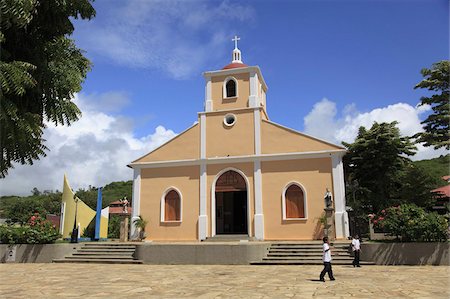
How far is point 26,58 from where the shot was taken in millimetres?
5316

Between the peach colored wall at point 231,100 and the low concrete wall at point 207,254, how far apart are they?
9517 mm

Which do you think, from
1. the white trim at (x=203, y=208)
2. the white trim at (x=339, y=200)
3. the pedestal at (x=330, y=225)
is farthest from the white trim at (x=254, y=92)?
the pedestal at (x=330, y=225)

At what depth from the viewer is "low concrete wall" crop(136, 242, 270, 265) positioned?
1472 centimetres

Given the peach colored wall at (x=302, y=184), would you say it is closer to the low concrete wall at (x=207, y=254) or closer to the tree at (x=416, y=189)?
the low concrete wall at (x=207, y=254)

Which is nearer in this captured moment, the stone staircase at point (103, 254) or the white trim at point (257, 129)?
the stone staircase at point (103, 254)

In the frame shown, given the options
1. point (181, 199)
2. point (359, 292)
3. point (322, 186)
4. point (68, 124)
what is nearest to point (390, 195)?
point (322, 186)

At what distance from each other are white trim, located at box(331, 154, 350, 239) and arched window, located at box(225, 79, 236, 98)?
23.0ft

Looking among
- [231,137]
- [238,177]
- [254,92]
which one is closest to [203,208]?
[238,177]

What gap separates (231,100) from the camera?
22.4m

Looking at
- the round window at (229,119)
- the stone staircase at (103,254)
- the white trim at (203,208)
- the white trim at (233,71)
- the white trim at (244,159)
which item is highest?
the white trim at (233,71)

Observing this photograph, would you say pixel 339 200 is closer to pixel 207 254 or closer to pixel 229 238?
pixel 229 238

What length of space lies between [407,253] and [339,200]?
5137 millimetres

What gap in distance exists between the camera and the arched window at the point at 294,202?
64.6ft

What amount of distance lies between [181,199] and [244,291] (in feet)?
42.1
